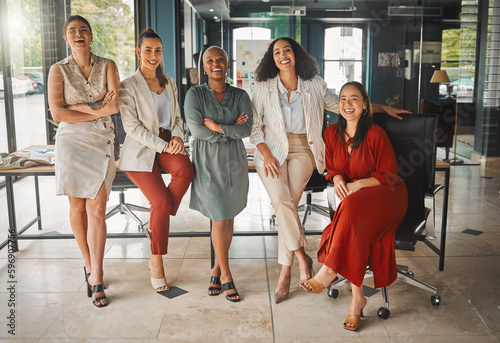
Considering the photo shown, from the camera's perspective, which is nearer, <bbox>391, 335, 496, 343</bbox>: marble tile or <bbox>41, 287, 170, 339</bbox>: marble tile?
<bbox>391, 335, 496, 343</bbox>: marble tile

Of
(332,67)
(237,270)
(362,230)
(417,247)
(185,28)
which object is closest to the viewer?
(362,230)

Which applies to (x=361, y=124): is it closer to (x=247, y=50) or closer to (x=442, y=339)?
(x=442, y=339)

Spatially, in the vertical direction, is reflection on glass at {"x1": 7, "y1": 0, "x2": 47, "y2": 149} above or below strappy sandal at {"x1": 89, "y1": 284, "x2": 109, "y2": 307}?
above

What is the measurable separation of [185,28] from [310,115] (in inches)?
205

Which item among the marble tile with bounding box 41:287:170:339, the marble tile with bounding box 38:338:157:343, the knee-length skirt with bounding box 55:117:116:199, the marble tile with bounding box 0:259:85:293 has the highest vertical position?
the knee-length skirt with bounding box 55:117:116:199

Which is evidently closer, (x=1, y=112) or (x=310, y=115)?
(x=310, y=115)

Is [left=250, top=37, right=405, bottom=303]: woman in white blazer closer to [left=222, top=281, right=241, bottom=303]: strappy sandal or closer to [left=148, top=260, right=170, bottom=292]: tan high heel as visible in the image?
[left=222, top=281, right=241, bottom=303]: strappy sandal

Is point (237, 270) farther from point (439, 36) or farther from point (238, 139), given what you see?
point (439, 36)

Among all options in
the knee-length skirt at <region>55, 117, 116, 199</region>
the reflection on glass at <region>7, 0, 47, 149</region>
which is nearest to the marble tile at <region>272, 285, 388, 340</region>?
the knee-length skirt at <region>55, 117, 116, 199</region>

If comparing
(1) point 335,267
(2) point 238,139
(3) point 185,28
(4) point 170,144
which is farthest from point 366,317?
(3) point 185,28

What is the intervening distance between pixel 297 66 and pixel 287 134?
0.46m

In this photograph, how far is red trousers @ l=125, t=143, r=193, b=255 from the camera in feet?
10.6

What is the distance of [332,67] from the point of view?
22.9 feet

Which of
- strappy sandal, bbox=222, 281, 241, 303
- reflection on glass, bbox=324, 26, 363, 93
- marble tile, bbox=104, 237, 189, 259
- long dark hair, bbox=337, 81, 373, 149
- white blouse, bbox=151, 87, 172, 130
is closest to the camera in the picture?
long dark hair, bbox=337, 81, 373, 149
